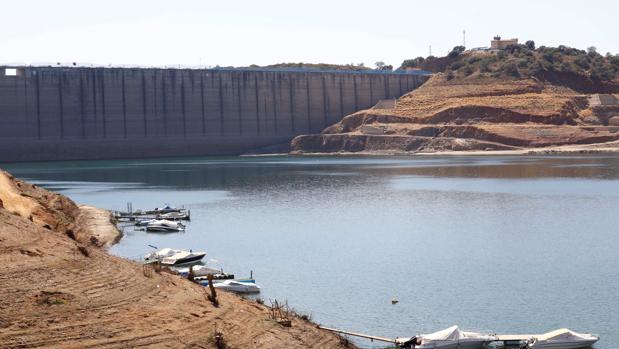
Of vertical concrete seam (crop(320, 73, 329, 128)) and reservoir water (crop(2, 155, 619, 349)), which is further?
vertical concrete seam (crop(320, 73, 329, 128))

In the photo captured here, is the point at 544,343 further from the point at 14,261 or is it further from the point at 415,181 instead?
the point at 415,181

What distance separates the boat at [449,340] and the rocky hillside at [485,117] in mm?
119859

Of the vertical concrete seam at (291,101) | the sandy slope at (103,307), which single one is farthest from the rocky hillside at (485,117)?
the sandy slope at (103,307)

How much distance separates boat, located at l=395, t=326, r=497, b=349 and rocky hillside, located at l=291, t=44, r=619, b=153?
11986 centimetres

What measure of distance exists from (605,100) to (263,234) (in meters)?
109

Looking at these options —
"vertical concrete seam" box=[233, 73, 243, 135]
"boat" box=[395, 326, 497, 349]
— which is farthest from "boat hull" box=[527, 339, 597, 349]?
"vertical concrete seam" box=[233, 73, 243, 135]

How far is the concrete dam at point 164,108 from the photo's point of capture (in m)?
138

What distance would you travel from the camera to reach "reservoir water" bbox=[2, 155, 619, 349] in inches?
1212

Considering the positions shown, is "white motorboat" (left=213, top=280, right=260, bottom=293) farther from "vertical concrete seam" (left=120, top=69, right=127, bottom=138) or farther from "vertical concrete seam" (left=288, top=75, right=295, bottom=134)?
"vertical concrete seam" (left=288, top=75, right=295, bottom=134)

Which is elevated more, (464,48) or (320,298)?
(464,48)

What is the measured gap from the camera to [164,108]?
149125mm

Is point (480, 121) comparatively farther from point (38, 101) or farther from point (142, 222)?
point (142, 222)

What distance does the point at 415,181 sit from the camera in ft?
303

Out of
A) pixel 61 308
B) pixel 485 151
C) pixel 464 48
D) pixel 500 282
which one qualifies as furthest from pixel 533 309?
pixel 464 48
